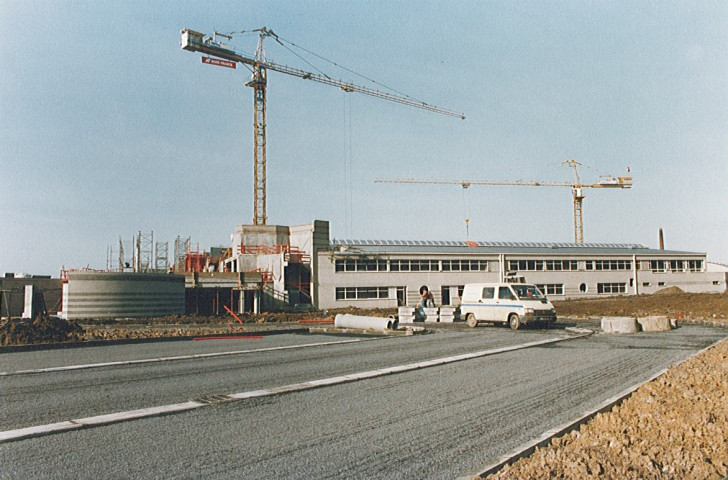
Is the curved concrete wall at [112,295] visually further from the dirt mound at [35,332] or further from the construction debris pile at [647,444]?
the construction debris pile at [647,444]

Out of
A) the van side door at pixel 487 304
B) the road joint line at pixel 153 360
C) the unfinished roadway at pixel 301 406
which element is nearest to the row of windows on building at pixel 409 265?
the van side door at pixel 487 304

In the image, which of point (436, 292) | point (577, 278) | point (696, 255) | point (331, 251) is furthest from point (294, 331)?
point (696, 255)

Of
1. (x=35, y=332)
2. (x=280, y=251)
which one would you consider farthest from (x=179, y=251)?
(x=35, y=332)

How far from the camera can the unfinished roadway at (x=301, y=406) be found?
19.8 feet

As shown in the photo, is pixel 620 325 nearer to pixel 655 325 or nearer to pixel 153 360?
pixel 655 325

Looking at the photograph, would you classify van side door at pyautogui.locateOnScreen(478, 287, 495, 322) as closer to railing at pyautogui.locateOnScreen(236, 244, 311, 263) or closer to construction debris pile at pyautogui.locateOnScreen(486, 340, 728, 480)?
construction debris pile at pyautogui.locateOnScreen(486, 340, 728, 480)

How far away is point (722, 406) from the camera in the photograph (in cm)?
780

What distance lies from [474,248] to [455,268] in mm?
4659

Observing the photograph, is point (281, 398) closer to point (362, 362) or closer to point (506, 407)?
point (506, 407)

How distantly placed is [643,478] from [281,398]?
5676 mm

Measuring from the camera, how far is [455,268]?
180ft

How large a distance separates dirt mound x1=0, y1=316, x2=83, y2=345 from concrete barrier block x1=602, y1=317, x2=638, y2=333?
1954cm

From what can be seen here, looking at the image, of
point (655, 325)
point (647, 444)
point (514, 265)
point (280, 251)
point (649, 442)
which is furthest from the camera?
point (514, 265)

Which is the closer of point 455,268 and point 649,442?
point 649,442
